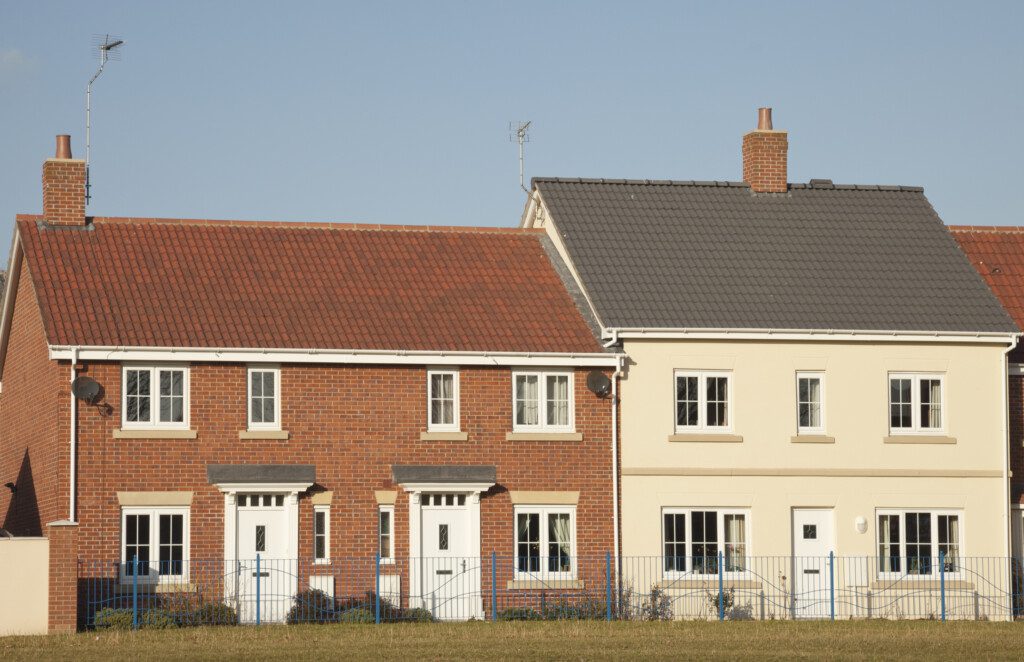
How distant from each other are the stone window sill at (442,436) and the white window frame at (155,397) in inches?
178

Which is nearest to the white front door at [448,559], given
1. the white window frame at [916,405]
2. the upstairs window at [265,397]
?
the upstairs window at [265,397]

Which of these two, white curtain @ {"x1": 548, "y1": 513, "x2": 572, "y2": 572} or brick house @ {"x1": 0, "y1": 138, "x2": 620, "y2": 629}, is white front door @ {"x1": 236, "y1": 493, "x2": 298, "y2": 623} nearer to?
brick house @ {"x1": 0, "y1": 138, "x2": 620, "y2": 629}

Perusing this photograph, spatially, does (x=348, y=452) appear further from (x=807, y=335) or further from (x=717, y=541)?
(x=807, y=335)

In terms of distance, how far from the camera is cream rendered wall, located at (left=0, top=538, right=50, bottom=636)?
98.0 feet

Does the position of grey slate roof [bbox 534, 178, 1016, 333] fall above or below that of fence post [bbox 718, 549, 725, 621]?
above

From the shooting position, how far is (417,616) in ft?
110

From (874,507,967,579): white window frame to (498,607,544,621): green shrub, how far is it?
726cm

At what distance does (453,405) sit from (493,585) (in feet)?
12.7

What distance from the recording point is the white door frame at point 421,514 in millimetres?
34281

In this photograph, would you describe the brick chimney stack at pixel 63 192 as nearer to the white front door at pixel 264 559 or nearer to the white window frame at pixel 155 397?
the white window frame at pixel 155 397

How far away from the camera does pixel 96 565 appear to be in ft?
107

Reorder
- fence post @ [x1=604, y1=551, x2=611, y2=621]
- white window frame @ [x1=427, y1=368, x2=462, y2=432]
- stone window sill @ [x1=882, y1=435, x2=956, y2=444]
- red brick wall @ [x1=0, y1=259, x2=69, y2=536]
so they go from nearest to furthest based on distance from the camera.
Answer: red brick wall @ [x1=0, y1=259, x2=69, y2=536] < fence post @ [x1=604, y1=551, x2=611, y2=621] < white window frame @ [x1=427, y1=368, x2=462, y2=432] < stone window sill @ [x1=882, y1=435, x2=956, y2=444]

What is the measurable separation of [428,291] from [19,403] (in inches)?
348

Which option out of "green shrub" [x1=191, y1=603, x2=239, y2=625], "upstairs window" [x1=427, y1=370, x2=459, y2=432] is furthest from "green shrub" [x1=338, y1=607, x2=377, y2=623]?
"upstairs window" [x1=427, y1=370, x2=459, y2=432]
